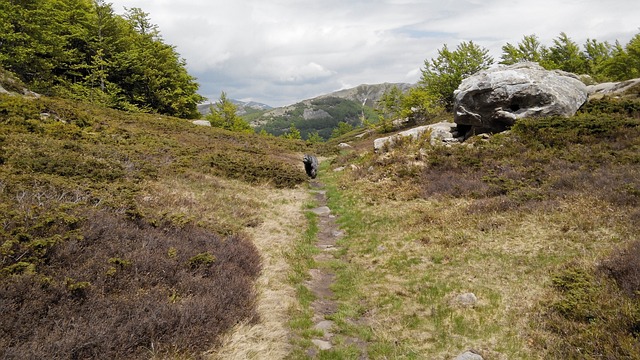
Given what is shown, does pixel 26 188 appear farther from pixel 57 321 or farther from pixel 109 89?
pixel 109 89

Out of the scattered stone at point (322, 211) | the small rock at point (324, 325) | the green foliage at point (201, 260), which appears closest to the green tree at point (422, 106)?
the scattered stone at point (322, 211)

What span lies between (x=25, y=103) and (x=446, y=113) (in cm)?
4786

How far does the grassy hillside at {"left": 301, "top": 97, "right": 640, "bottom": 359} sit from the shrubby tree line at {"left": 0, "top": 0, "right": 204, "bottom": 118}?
106 feet

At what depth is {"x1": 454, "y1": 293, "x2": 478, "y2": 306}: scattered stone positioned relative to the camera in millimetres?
7430

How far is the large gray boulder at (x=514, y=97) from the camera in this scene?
2083 centimetres

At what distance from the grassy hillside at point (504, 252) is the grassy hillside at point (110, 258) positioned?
2.51 metres

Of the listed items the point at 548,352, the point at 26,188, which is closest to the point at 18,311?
the point at 26,188

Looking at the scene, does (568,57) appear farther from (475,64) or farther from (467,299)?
(467,299)

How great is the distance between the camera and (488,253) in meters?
9.40

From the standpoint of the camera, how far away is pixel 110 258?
6.34 metres

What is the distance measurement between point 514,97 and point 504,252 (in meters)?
15.6

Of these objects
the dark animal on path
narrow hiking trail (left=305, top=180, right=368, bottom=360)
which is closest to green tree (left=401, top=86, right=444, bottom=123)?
the dark animal on path

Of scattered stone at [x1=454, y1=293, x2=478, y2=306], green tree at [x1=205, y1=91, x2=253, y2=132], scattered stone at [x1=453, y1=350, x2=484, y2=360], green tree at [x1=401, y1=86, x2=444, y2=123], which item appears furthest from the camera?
green tree at [x1=205, y1=91, x2=253, y2=132]

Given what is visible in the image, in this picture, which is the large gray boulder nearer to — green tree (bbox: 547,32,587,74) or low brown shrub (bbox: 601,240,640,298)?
low brown shrub (bbox: 601,240,640,298)
